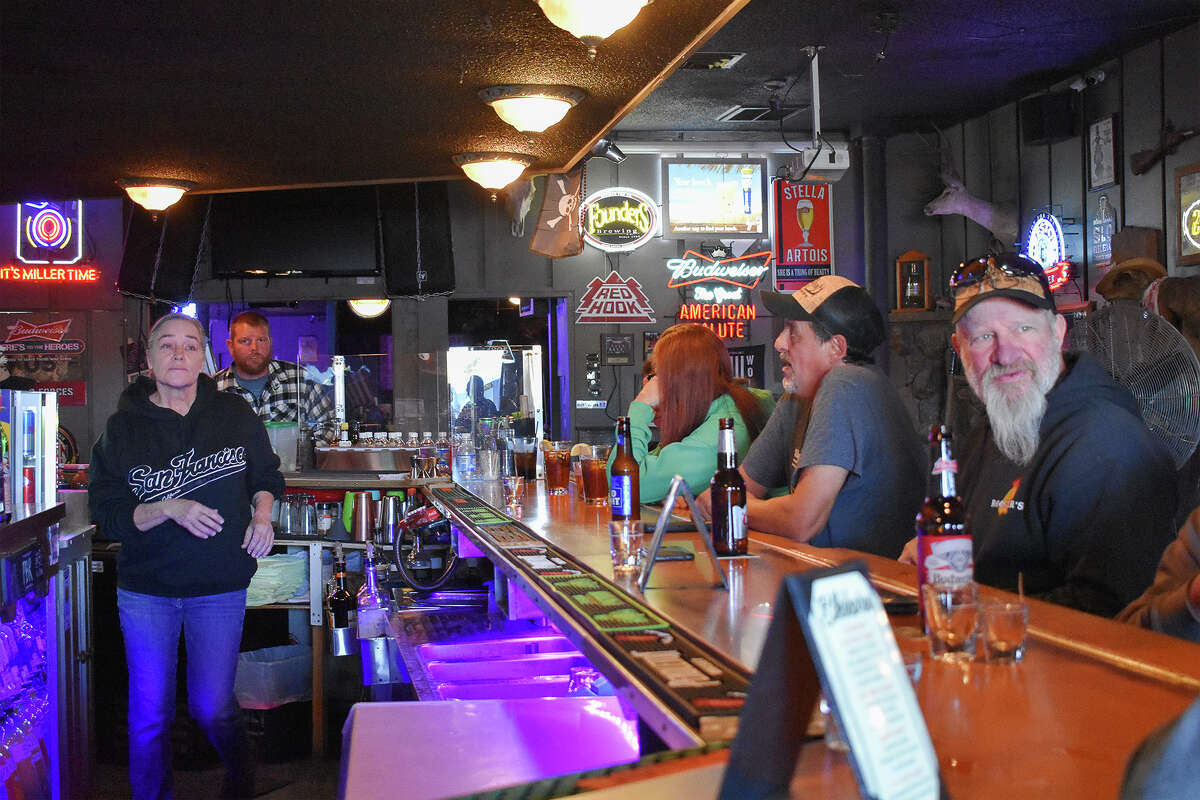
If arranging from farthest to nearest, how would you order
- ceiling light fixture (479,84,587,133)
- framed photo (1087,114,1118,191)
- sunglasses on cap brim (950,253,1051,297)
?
framed photo (1087,114,1118,191)
ceiling light fixture (479,84,587,133)
sunglasses on cap brim (950,253,1051,297)

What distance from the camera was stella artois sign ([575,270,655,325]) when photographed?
1027 centimetres

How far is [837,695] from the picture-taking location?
917 mm

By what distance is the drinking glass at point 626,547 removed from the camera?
2363 millimetres

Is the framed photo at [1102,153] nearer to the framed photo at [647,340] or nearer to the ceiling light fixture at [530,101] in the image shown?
the framed photo at [647,340]

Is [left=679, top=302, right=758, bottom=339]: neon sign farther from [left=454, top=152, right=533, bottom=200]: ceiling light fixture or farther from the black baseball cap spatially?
the black baseball cap

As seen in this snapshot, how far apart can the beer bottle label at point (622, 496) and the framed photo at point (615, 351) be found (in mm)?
7186

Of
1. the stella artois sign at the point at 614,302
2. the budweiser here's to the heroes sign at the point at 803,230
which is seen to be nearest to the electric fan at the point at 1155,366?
the budweiser here's to the heroes sign at the point at 803,230

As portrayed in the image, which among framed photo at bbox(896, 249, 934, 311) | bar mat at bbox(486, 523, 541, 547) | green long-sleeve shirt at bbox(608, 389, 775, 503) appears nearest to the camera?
bar mat at bbox(486, 523, 541, 547)

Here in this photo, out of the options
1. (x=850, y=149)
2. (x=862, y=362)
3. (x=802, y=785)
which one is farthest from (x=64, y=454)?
(x=802, y=785)

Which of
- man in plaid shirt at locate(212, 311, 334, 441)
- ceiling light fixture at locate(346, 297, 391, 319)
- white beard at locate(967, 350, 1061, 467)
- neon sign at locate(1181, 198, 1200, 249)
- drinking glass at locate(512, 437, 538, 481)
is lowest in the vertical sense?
drinking glass at locate(512, 437, 538, 481)

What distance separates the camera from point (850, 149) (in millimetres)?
10516

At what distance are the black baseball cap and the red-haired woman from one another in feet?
1.94

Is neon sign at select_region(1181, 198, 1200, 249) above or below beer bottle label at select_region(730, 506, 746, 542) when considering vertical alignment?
above

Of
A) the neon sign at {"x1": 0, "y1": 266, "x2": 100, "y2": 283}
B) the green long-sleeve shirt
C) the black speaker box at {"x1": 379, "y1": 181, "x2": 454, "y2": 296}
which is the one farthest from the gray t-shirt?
the neon sign at {"x1": 0, "y1": 266, "x2": 100, "y2": 283}
